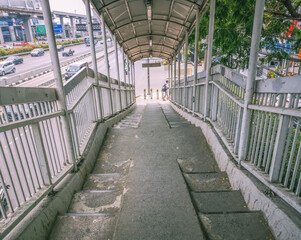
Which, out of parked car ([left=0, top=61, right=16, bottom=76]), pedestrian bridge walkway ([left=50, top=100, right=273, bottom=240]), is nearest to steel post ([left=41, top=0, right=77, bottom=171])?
pedestrian bridge walkway ([left=50, top=100, right=273, bottom=240])

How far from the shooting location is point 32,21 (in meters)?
50.6

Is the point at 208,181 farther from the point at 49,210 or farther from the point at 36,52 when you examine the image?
the point at 36,52

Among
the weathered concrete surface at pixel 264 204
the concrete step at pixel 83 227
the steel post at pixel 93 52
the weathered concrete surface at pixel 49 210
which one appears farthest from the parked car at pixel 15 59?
the weathered concrete surface at pixel 264 204

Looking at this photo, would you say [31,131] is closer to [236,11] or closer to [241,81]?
[241,81]

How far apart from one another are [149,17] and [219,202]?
620 centimetres

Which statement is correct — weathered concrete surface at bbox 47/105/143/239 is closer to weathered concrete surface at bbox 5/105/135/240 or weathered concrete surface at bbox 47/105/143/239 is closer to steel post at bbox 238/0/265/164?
weathered concrete surface at bbox 5/105/135/240

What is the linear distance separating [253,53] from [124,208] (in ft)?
7.64

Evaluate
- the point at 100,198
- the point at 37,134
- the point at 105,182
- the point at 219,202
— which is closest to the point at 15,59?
the point at 105,182

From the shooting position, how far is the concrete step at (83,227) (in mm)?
1824

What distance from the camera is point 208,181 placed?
2.70 metres

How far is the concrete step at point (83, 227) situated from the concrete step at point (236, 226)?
0.97 m

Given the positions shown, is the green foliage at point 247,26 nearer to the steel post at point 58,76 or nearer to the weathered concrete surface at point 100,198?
the weathered concrete surface at point 100,198

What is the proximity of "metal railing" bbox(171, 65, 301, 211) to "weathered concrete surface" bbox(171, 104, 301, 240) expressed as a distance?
12 centimetres

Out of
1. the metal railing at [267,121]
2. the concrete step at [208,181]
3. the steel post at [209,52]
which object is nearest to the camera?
the metal railing at [267,121]
